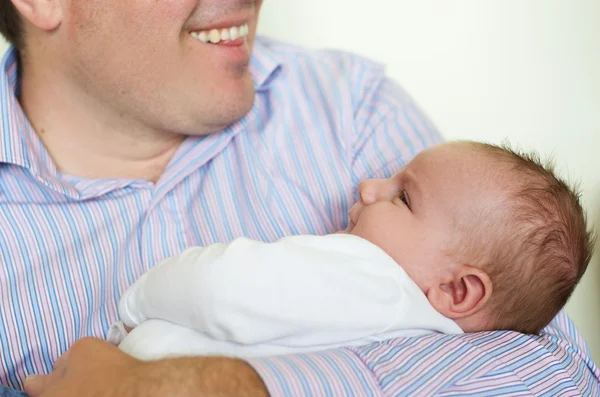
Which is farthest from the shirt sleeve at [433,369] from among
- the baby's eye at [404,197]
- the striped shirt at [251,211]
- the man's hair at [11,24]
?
the man's hair at [11,24]

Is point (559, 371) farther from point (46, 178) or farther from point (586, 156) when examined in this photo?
point (586, 156)

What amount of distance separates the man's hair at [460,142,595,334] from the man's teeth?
2.35 ft

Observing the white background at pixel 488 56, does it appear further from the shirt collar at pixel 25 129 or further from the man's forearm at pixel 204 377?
the man's forearm at pixel 204 377

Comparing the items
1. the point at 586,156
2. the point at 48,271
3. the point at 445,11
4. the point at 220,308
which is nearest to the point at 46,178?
the point at 48,271

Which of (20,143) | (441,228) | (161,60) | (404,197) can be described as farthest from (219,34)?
(441,228)

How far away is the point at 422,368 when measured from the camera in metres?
1.06

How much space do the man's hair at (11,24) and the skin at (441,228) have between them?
3.29 feet

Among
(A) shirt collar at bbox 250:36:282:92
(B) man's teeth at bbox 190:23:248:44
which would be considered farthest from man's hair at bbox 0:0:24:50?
(A) shirt collar at bbox 250:36:282:92

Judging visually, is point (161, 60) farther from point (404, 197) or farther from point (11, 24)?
point (404, 197)

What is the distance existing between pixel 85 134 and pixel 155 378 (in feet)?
2.79

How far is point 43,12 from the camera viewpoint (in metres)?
1.57

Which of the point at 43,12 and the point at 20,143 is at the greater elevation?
the point at 43,12

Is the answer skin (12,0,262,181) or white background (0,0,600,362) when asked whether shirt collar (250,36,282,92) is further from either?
white background (0,0,600,362)

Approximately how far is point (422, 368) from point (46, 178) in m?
0.90
